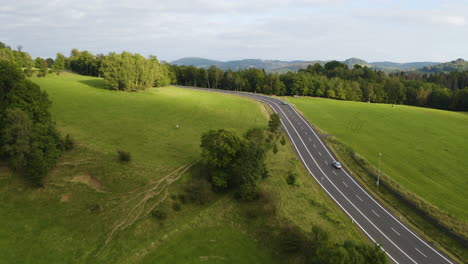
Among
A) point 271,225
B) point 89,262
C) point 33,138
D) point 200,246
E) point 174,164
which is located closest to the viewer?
point 89,262

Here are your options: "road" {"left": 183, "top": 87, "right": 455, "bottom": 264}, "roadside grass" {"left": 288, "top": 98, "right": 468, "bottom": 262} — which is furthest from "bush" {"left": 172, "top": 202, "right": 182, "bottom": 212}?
"roadside grass" {"left": 288, "top": 98, "right": 468, "bottom": 262}

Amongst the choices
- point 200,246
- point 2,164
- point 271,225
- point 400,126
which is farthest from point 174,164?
point 400,126

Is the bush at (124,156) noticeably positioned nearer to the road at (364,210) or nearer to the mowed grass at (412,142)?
the road at (364,210)

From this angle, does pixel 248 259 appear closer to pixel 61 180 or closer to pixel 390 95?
pixel 61 180

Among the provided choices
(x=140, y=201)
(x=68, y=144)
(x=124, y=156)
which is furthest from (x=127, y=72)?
(x=140, y=201)

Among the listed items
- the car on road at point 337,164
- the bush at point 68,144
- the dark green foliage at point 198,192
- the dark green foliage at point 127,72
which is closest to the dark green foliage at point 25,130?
the bush at point 68,144

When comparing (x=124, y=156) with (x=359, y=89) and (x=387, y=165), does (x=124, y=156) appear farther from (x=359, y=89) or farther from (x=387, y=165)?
(x=359, y=89)
